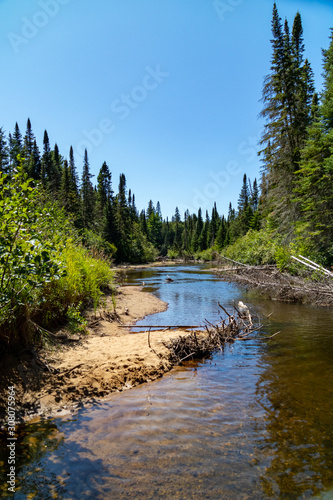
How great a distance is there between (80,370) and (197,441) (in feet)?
8.23

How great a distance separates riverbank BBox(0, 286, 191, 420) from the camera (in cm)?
421

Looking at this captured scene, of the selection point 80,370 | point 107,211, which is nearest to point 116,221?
point 107,211

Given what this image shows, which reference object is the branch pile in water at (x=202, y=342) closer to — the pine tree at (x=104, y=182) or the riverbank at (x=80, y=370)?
the riverbank at (x=80, y=370)

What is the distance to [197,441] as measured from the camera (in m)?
3.61

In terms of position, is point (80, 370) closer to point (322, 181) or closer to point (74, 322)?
point (74, 322)

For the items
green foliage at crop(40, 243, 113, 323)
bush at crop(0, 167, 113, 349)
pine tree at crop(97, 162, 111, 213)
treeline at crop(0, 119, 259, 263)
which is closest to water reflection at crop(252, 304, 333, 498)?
bush at crop(0, 167, 113, 349)

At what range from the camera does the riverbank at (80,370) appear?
421cm

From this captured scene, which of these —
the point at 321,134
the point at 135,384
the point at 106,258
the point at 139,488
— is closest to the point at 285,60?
the point at 321,134

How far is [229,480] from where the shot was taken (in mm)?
2949

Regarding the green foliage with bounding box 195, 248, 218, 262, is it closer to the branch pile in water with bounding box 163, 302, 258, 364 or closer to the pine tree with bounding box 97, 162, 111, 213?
the pine tree with bounding box 97, 162, 111, 213

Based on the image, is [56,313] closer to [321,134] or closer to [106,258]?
[106,258]

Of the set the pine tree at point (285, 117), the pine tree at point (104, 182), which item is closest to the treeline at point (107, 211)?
the pine tree at point (104, 182)

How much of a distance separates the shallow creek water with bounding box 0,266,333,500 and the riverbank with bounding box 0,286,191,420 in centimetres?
29

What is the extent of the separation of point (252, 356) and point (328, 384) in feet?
6.23
